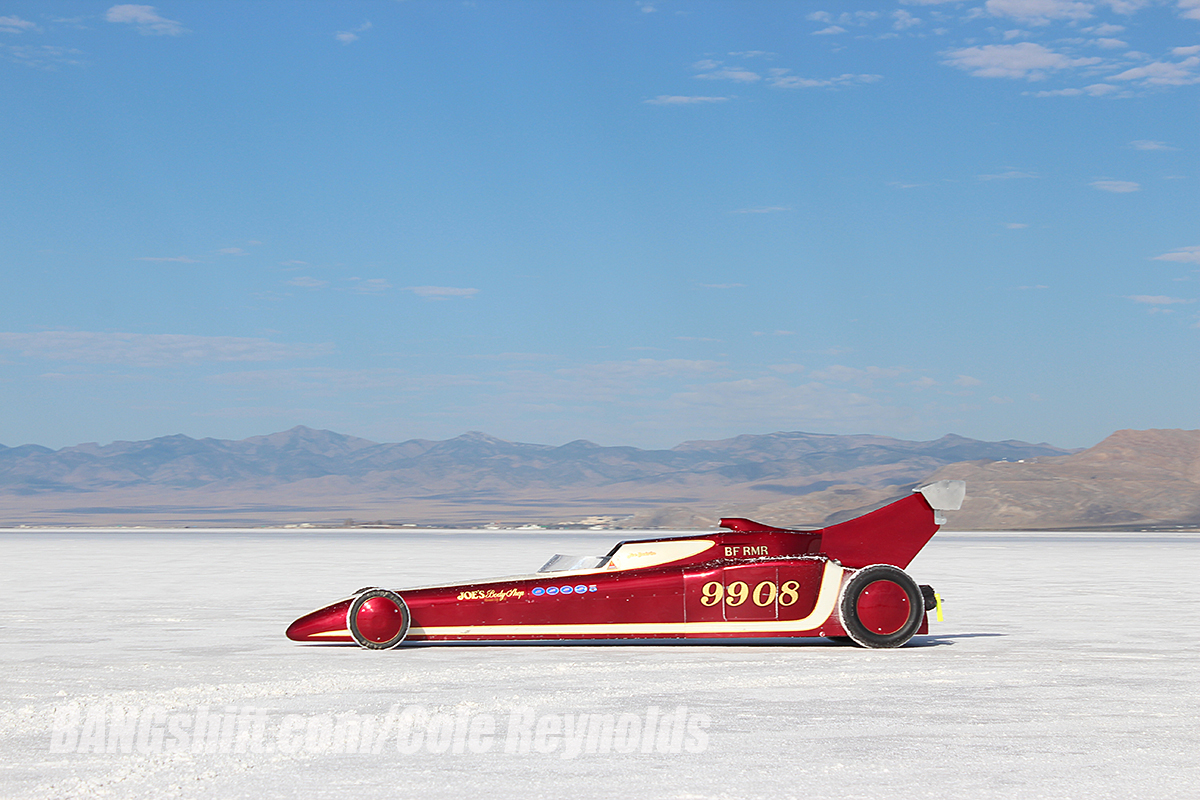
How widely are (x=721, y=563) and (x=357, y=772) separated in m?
6.53

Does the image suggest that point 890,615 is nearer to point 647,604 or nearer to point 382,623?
point 647,604

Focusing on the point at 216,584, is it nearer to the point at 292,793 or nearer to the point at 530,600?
the point at 530,600

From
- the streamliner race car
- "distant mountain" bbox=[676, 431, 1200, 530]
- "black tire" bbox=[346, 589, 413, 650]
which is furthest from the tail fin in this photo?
"distant mountain" bbox=[676, 431, 1200, 530]

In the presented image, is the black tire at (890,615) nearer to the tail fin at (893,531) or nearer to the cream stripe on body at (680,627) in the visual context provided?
the cream stripe on body at (680,627)

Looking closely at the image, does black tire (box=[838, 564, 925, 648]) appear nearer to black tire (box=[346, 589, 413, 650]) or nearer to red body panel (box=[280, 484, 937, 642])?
red body panel (box=[280, 484, 937, 642])

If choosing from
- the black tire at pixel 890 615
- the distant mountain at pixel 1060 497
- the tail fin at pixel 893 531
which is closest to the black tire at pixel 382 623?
the black tire at pixel 890 615

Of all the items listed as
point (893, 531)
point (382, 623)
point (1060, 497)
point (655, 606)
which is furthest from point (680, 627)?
point (1060, 497)

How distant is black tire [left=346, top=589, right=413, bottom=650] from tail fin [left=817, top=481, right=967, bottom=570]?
4.47 meters

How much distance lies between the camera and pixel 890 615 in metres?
12.6

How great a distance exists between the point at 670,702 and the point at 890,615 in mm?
4086

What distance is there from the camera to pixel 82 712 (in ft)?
29.0

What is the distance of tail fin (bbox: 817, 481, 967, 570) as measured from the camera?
540 inches

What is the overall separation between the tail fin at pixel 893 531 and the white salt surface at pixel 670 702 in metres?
0.97

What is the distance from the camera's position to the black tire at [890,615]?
12.6 metres
